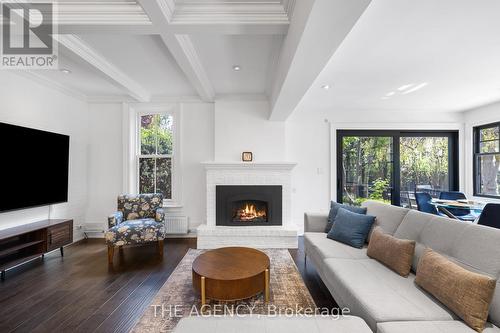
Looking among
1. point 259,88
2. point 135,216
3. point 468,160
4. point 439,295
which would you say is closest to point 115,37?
point 259,88

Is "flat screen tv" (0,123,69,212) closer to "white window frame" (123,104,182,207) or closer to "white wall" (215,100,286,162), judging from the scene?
"white window frame" (123,104,182,207)

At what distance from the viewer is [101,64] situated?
275cm

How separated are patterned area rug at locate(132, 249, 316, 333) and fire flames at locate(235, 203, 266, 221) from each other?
1.39m

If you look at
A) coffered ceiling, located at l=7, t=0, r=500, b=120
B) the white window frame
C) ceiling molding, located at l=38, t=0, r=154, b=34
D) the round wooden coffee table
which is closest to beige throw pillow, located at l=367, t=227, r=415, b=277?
the round wooden coffee table

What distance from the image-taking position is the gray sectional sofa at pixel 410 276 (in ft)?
4.07

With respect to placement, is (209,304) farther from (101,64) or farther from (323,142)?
(323,142)

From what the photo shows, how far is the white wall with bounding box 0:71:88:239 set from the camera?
9.42ft

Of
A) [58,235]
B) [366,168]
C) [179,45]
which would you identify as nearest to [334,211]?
[366,168]

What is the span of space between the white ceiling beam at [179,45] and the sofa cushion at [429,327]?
252 cm

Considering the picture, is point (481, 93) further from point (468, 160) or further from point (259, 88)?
point (259, 88)

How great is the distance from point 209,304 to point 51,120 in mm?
3662

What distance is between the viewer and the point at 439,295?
1.37 metres

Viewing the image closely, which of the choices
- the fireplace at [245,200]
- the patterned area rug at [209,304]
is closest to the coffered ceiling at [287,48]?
the fireplace at [245,200]

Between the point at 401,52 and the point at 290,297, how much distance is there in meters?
2.77
